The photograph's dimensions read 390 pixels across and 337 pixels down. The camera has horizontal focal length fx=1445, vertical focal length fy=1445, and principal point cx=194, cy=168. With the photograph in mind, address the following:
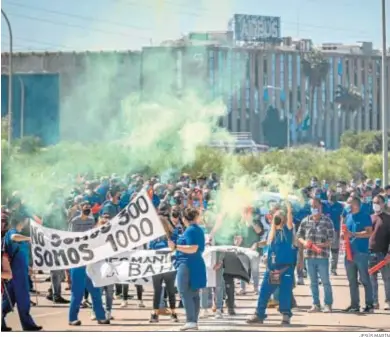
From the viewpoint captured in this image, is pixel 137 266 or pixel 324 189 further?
pixel 324 189

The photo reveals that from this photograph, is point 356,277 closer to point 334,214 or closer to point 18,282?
point 334,214

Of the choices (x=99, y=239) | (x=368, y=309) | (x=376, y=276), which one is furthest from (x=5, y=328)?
(x=376, y=276)

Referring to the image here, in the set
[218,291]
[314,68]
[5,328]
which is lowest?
[5,328]

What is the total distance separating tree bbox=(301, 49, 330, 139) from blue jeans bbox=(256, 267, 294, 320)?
6.37 metres

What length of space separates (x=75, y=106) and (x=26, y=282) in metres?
7.07

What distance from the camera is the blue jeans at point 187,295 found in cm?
1673

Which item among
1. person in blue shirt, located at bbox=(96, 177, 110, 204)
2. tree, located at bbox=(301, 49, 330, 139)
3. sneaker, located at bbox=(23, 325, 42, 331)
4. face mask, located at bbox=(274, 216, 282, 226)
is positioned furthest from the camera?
tree, located at bbox=(301, 49, 330, 139)

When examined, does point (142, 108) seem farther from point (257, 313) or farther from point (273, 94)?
point (257, 313)

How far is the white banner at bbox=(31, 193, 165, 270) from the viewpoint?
17578 mm

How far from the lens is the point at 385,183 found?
80.8 feet

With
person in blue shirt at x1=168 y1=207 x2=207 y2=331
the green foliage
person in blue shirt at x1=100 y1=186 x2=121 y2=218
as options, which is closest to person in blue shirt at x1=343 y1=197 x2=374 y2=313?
person in blue shirt at x1=168 y1=207 x2=207 y2=331

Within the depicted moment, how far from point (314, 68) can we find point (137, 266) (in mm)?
7998

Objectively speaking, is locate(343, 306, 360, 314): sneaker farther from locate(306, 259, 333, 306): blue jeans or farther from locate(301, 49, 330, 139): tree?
locate(301, 49, 330, 139): tree

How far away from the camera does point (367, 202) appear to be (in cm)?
2133
